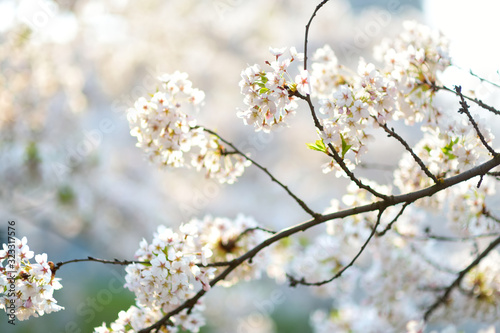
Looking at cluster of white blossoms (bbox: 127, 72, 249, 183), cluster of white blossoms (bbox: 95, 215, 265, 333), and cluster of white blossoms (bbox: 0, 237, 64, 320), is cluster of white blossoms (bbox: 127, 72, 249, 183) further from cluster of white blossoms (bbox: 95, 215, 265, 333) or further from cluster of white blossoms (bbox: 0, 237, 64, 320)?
cluster of white blossoms (bbox: 0, 237, 64, 320)

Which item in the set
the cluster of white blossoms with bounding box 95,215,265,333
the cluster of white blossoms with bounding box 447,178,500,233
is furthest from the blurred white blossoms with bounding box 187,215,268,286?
the cluster of white blossoms with bounding box 447,178,500,233

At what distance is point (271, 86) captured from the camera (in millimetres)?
1222

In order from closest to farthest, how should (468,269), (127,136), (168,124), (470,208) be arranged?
1. (168,124)
2. (468,269)
3. (470,208)
4. (127,136)

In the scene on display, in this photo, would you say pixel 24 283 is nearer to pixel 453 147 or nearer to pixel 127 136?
pixel 453 147

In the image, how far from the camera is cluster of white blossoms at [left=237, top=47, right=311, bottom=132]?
1.23 metres

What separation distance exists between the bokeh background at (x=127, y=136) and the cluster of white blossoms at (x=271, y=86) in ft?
9.35

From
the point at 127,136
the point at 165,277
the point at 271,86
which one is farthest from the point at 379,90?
the point at 127,136

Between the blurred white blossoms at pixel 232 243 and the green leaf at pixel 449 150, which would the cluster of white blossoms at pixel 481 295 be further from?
the blurred white blossoms at pixel 232 243

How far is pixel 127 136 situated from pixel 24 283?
8.22m

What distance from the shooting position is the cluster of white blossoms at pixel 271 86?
1.23 metres

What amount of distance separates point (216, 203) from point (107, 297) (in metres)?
2.56

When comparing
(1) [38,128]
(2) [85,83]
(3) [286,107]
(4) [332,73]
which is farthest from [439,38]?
(2) [85,83]

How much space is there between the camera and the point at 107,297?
27.8ft

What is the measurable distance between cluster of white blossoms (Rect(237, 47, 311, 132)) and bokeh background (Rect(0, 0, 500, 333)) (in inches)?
112
